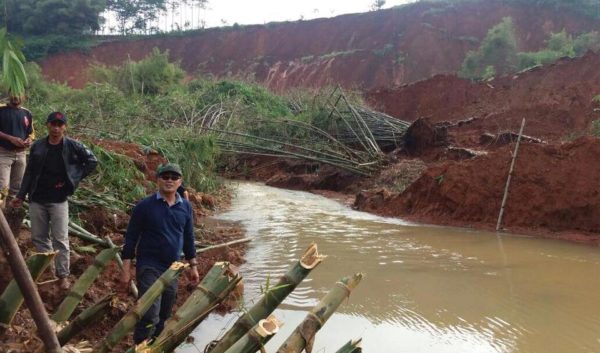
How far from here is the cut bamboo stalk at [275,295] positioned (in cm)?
226

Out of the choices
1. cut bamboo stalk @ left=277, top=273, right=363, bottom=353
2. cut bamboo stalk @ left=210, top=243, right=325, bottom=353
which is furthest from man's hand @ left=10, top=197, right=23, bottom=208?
cut bamboo stalk @ left=277, top=273, right=363, bottom=353

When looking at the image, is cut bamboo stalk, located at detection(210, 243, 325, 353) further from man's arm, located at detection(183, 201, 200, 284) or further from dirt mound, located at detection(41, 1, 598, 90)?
dirt mound, located at detection(41, 1, 598, 90)

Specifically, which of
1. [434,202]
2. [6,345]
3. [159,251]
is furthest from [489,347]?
[434,202]

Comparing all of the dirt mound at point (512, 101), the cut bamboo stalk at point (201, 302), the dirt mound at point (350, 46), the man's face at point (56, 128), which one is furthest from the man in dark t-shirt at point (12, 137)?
the dirt mound at point (350, 46)

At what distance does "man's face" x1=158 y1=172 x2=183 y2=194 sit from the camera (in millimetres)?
3430

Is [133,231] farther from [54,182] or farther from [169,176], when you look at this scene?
[54,182]

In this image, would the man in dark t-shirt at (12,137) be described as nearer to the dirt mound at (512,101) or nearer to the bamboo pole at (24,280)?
the bamboo pole at (24,280)

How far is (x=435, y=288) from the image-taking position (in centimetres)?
574

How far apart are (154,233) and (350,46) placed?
41919mm

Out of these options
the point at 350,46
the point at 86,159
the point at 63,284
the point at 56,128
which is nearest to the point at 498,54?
the point at 350,46

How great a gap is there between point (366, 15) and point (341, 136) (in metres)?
30.6

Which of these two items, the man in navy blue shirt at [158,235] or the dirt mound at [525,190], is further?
the dirt mound at [525,190]

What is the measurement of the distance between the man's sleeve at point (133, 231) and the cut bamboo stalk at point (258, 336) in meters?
1.55

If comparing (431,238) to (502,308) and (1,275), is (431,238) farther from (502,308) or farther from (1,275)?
(1,275)
